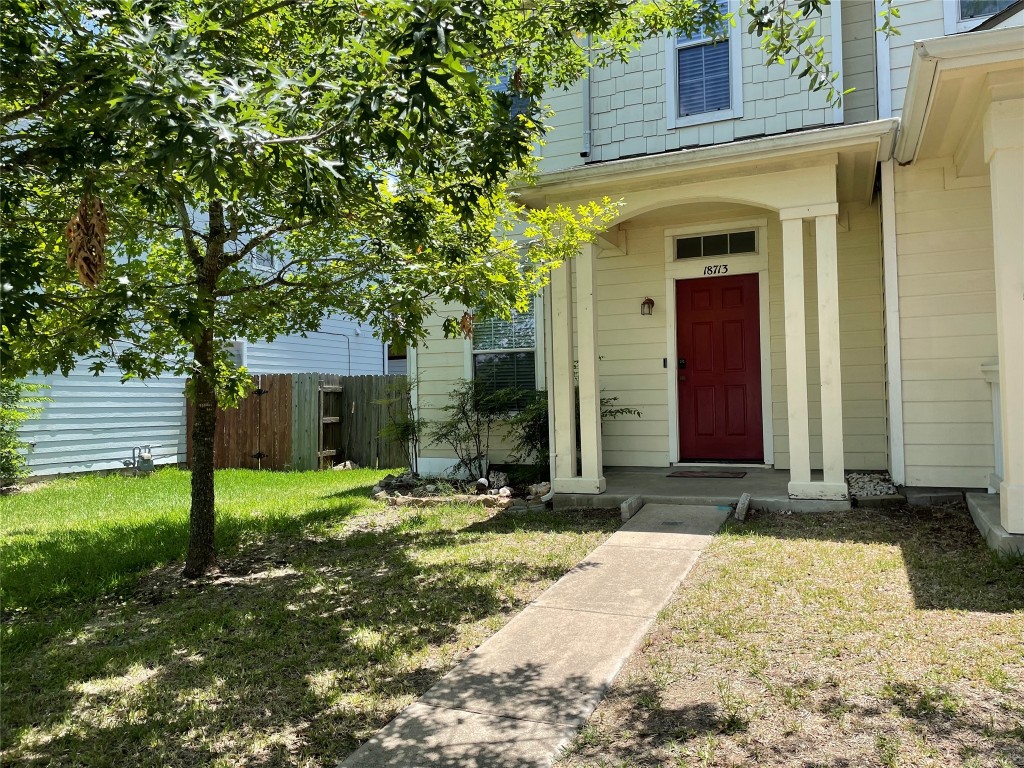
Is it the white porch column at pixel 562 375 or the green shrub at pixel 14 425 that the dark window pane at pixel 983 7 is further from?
the green shrub at pixel 14 425

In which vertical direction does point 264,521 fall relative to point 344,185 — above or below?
below

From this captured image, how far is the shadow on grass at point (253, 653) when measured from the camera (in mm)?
2680

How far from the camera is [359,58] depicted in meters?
2.89

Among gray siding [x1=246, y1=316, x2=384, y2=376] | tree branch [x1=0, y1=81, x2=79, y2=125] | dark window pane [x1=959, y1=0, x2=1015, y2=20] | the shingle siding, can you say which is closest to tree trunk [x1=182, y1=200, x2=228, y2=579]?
tree branch [x1=0, y1=81, x2=79, y2=125]

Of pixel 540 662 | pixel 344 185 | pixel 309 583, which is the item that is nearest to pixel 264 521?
pixel 309 583

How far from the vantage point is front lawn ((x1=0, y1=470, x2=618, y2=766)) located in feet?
8.98

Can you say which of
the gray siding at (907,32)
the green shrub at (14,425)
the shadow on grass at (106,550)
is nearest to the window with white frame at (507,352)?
the shadow on grass at (106,550)

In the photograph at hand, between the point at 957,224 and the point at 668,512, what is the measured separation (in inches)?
142

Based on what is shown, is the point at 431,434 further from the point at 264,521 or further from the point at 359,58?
the point at 359,58

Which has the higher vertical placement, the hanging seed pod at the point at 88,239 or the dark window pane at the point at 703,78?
the dark window pane at the point at 703,78

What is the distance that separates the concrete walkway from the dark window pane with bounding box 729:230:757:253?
4126 millimetres

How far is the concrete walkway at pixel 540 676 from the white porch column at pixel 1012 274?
78.0 inches

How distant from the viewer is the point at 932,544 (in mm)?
4805

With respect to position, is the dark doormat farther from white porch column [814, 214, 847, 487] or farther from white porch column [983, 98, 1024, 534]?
white porch column [983, 98, 1024, 534]
